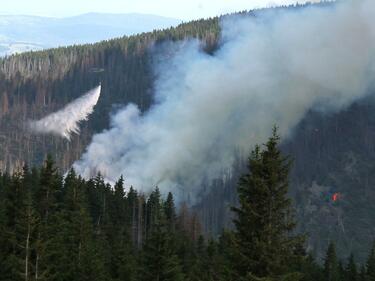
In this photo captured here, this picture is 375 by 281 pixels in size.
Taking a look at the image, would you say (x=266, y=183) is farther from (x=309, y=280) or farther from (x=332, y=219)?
(x=332, y=219)

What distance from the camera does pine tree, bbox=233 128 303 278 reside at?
24109 mm

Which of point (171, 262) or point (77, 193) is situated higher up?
point (77, 193)

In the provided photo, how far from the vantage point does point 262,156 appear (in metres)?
25.2

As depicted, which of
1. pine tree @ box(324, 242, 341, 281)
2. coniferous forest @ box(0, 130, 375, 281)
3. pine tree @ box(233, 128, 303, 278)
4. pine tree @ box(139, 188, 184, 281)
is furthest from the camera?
pine tree @ box(324, 242, 341, 281)

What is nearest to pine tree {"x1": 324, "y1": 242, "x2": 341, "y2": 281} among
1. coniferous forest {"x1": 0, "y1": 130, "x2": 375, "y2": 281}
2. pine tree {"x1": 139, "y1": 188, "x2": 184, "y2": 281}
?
coniferous forest {"x1": 0, "y1": 130, "x2": 375, "y2": 281}

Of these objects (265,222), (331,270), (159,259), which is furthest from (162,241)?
(331,270)

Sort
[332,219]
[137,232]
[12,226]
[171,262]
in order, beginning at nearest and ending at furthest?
[171,262]
[12,226]
[137,232]
[332,219]

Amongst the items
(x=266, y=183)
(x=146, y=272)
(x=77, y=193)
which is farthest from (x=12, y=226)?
(x=266, y=183)

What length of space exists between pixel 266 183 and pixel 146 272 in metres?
16.7

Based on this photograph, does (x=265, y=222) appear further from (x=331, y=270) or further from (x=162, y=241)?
(x=331, y=270)

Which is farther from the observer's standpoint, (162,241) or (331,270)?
(331,270)

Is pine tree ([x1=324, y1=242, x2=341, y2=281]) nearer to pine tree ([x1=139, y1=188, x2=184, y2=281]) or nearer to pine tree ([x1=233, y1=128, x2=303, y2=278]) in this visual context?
pine tree ([x1=139, y1=188, x2=184, y2=281])

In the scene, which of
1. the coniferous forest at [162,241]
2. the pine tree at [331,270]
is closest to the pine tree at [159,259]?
the coniferous forest at [162,241]

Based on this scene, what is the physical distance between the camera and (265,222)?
24438 millimetres
